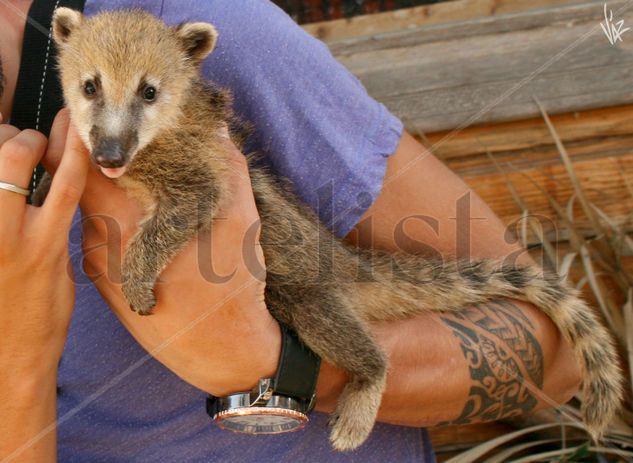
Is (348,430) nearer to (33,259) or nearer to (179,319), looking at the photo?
(179,319)

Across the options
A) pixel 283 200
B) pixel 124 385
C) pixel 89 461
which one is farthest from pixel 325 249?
pixel 89 461

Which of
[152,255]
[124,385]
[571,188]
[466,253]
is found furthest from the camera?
[571,188]

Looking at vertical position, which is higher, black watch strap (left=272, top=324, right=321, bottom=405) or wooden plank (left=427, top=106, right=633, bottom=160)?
wooden plank (left=427, top=106, right=633, bottom=160)

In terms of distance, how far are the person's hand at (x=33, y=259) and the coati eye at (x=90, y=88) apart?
308mm

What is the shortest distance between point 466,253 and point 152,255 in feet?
3.95

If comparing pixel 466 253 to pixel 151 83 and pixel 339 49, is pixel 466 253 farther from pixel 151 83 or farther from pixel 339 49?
pixel 339 49

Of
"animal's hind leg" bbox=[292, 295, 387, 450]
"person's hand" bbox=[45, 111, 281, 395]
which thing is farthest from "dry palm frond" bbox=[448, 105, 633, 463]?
"person's hand" bbox=[45, 111, 281, 395]

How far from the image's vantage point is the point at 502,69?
3.72 m

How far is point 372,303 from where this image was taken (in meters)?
2.61

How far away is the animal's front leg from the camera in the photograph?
80.5 inches

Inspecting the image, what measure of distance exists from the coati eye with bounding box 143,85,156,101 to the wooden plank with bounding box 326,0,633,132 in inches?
64.1

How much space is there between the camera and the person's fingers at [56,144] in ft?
6.84

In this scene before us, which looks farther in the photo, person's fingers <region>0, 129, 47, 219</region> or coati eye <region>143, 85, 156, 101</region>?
coati eye <region>143, 85, 156, 101</region>

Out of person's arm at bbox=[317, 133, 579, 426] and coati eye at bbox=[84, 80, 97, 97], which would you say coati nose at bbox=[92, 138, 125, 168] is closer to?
coati eye at bbox=[84, 80, 97, 97]
